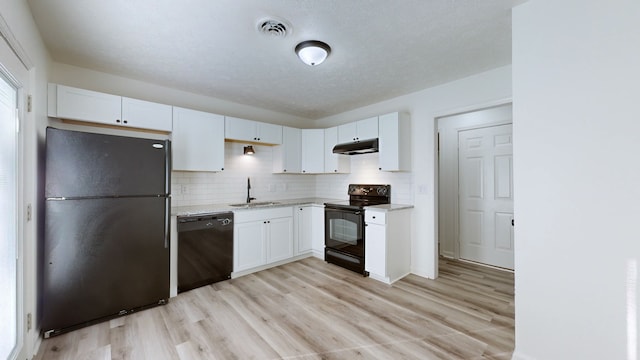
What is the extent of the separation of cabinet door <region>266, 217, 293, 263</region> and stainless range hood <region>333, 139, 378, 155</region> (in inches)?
51.9

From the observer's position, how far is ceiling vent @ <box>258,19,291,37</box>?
6.14 ft

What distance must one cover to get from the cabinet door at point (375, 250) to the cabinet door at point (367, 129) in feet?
4.21

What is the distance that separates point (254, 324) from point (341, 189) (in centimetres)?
273

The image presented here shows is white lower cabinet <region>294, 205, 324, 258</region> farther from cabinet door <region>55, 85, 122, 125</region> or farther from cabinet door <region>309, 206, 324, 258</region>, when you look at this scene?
cabinet door <region>55, 85, 122, 125</region>

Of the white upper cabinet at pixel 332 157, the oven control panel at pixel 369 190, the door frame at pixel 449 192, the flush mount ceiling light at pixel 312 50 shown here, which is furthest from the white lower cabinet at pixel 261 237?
the door frame at pixel 449 192

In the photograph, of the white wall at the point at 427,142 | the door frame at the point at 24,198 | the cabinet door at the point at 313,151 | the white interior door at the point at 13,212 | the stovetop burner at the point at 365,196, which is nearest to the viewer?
the white interior door at the point at 13,212

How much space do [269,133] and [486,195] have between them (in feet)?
11.2

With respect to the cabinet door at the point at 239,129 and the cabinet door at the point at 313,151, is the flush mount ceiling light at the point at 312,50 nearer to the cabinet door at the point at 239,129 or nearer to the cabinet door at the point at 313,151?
the cabinet door at the point at 239,129

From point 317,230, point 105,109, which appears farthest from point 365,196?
point 105,109

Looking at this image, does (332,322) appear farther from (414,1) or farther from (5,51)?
(5,51)

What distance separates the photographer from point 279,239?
146 inches

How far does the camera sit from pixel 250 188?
4062mm

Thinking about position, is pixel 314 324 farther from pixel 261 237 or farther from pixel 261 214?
pixel 261 214

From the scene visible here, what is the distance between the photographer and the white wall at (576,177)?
1338 millimetres
